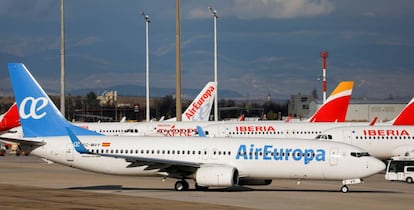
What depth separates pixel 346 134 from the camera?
66875 mm

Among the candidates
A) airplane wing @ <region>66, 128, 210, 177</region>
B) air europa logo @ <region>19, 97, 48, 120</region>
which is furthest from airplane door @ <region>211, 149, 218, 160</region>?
air europa logo @ <region>19, 97, 48, 120</region>

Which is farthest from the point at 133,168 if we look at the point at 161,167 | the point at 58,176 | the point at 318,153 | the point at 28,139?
the point at 58,176

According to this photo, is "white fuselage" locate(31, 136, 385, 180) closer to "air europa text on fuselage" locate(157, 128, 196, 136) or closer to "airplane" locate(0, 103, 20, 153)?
"air europa text on fuselage" locate(157, 128, 196, 136)

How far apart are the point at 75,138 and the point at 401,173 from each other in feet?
75.4

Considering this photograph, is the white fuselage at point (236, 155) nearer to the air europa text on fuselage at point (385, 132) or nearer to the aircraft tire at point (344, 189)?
the aircraft tire at point (344, 189)

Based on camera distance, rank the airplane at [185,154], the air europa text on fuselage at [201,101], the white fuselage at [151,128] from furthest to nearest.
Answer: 1. the air europa text on fuselage at [201,101]
2. the white fuselage at [151,128]
3. the airplane at [185,154]

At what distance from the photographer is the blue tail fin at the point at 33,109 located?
45375 millimetres

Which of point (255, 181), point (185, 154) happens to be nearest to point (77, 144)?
point (185, 154)

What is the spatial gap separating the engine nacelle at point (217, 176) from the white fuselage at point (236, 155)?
1.14 metres

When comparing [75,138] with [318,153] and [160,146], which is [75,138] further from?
[318,153]

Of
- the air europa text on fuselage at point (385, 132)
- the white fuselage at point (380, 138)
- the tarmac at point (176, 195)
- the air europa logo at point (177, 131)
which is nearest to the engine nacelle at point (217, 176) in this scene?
the tarmac at point (176, 195)

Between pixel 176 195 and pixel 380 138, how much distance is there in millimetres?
30075

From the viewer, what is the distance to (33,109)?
45.7 meters

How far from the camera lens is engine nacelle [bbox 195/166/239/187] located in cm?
4216
